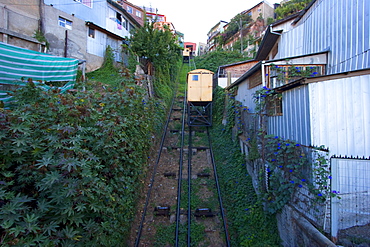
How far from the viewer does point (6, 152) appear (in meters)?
2.62

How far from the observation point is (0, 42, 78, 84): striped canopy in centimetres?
604

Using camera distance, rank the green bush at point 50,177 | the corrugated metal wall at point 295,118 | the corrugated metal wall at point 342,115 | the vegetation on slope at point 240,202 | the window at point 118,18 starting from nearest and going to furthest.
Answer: the green bush at point 50,177
the corrugated metal wall at point 342,115
the corrugated metal wall at point 295,118
the vegetation on slope at point 240,202
the window at point 118,18

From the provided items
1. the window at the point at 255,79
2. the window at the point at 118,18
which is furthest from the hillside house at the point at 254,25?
the window at the point at 255,79

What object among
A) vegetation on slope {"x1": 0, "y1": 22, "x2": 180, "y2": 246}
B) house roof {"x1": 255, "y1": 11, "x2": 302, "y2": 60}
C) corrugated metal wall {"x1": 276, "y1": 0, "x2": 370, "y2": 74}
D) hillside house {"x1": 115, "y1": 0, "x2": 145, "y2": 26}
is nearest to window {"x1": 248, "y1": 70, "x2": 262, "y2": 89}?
corrugated metal wall {"x1": 276, "y1": 0, "x2": 370, "y2": 74}

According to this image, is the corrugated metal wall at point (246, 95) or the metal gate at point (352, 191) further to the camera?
the corrugated metal wall at point (246, 95)

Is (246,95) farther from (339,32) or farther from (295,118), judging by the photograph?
(295,118)

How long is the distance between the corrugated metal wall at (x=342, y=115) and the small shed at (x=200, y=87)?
8854mm

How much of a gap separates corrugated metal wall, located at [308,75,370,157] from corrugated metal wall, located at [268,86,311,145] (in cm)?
18

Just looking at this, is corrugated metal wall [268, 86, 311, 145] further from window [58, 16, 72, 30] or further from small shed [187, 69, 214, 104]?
window [58, 16, 72, 30]

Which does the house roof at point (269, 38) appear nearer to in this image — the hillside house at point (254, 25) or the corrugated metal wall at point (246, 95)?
the corrugated metal wall at point (246, 95)

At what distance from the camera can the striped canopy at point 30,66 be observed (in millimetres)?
6043

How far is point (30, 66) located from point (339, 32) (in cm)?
932

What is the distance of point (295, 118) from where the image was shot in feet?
16.4

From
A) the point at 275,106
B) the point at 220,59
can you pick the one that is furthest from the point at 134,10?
the point at 275,106
